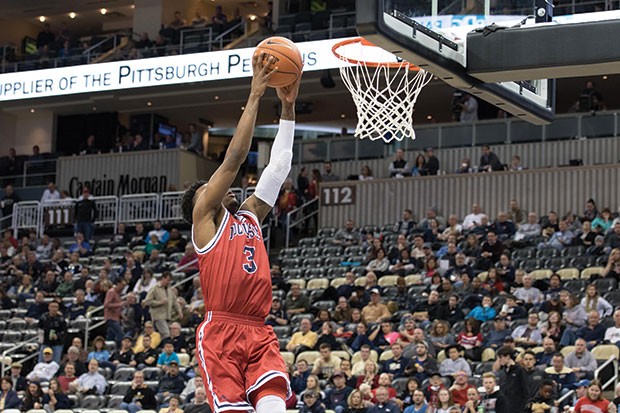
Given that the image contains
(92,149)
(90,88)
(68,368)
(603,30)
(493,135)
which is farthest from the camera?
(92,149)

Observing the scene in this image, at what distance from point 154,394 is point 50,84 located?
11.2 metres

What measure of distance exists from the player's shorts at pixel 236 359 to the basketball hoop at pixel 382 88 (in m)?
4.54

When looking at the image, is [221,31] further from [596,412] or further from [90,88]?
[596,412]

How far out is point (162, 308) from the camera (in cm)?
1805

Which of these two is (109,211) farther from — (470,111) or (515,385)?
(515,385)

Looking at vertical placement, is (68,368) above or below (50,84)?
A: below

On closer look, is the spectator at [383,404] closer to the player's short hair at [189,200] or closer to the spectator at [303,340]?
the spectator at [303,340]

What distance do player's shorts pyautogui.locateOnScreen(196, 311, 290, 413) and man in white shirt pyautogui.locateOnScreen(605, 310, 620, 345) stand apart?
27.9 ft

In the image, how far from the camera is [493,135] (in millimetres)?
22594

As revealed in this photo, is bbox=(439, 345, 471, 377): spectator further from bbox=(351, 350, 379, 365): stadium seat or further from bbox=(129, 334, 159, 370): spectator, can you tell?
bbox=(129, 334, 159, 370): spectator

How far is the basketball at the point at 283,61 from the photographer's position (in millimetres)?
5953

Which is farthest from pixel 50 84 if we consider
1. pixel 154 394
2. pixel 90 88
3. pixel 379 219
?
pixel 154 394

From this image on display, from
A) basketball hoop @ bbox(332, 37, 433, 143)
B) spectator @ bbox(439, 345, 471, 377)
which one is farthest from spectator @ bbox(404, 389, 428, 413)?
basketball hoop @ bbox(332, 37, 433, 143)

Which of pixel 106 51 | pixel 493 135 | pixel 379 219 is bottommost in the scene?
pixel 379 219
